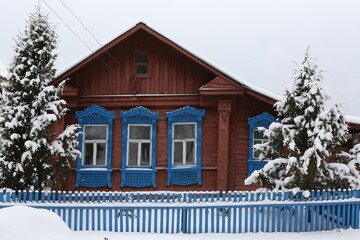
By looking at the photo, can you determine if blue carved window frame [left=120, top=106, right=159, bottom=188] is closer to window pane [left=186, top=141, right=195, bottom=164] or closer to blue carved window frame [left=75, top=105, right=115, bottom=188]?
blue carved window frame [left=75, top=105, right=115, bottom=188]

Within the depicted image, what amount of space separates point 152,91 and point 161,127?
140 cm

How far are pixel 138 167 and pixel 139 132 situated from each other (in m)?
1.32

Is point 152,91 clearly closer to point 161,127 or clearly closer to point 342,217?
point 161,127

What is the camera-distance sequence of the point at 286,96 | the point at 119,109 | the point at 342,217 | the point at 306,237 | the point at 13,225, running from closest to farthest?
the point at 13,225
the point at 306,237
the point at 342,217
the point at 286,96
the point at 119,109

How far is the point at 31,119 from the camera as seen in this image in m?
9.12

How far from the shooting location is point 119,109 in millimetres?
12289

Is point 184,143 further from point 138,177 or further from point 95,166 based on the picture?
point 95,166

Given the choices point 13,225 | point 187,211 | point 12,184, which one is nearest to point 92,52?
point 12,184

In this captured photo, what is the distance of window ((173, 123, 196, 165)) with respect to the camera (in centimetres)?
1216

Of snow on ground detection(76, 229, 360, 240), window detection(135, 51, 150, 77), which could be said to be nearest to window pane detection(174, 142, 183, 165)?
window detection(135, 51, 150, 77)

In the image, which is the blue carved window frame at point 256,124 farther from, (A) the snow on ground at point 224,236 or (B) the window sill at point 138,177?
(A) the snow on ground at point 224,236

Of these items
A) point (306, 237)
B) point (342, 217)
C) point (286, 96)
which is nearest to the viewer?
point (306, 237)

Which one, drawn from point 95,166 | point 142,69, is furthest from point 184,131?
Result: point 95,166

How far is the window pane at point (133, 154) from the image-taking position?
12.2 metres
